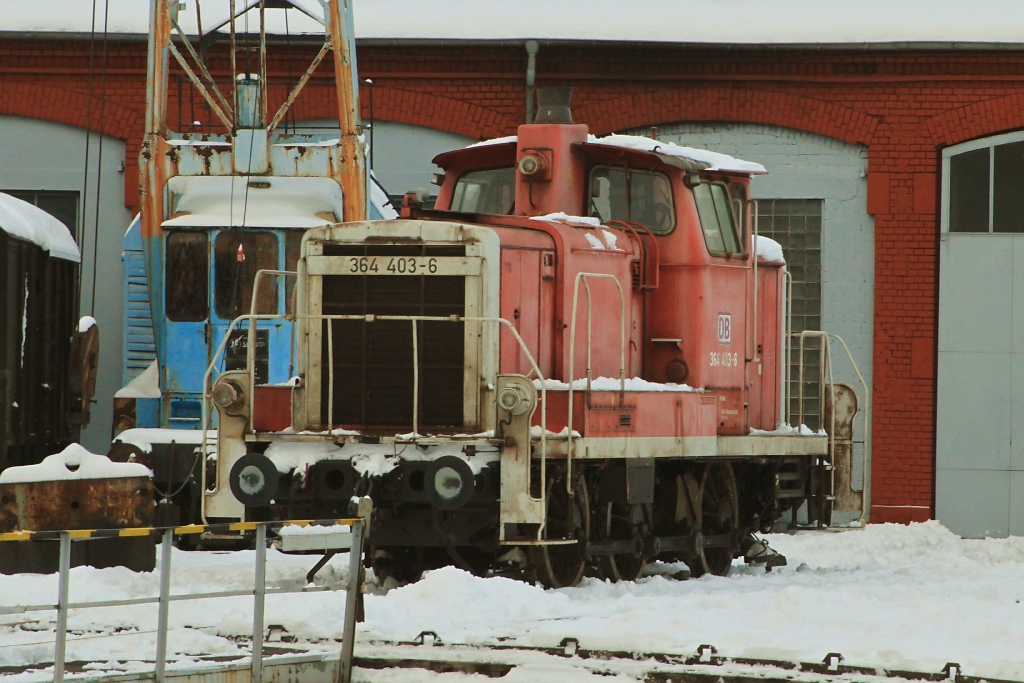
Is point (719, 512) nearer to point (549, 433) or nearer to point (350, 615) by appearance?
point (549, 433)

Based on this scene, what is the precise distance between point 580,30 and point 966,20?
176 inches

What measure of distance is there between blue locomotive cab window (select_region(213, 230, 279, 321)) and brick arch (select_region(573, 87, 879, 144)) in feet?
18.5

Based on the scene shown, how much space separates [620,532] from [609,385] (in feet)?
4.66

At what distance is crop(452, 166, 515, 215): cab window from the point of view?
12.1 meters

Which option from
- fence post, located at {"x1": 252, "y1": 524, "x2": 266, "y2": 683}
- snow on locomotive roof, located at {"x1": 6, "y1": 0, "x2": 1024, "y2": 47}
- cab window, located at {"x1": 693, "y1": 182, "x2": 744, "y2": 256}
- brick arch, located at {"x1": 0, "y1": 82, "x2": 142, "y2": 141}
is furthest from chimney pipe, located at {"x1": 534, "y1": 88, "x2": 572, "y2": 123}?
brick arch, located at {"x1": 0, "y1": 82, "x2": 142, "y2": 141}

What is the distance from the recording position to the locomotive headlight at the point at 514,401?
31.4ft

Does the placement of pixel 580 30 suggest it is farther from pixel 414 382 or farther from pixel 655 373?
pixel 414 382

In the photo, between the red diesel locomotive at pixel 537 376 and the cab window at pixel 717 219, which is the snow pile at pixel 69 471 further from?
the cab window at pixel 717 219

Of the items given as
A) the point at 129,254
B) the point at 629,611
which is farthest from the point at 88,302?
the point at 629,611

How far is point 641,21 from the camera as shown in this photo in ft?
59.8

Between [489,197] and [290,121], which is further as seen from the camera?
[290,121]

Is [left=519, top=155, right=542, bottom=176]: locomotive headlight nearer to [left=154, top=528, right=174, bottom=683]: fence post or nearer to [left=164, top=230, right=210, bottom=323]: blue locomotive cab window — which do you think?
[left=164, top=230, right=210, bottom=323]: blue locomotive cab window

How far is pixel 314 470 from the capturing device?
9773mm

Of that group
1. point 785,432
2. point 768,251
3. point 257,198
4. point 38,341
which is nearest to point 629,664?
point 785,432
